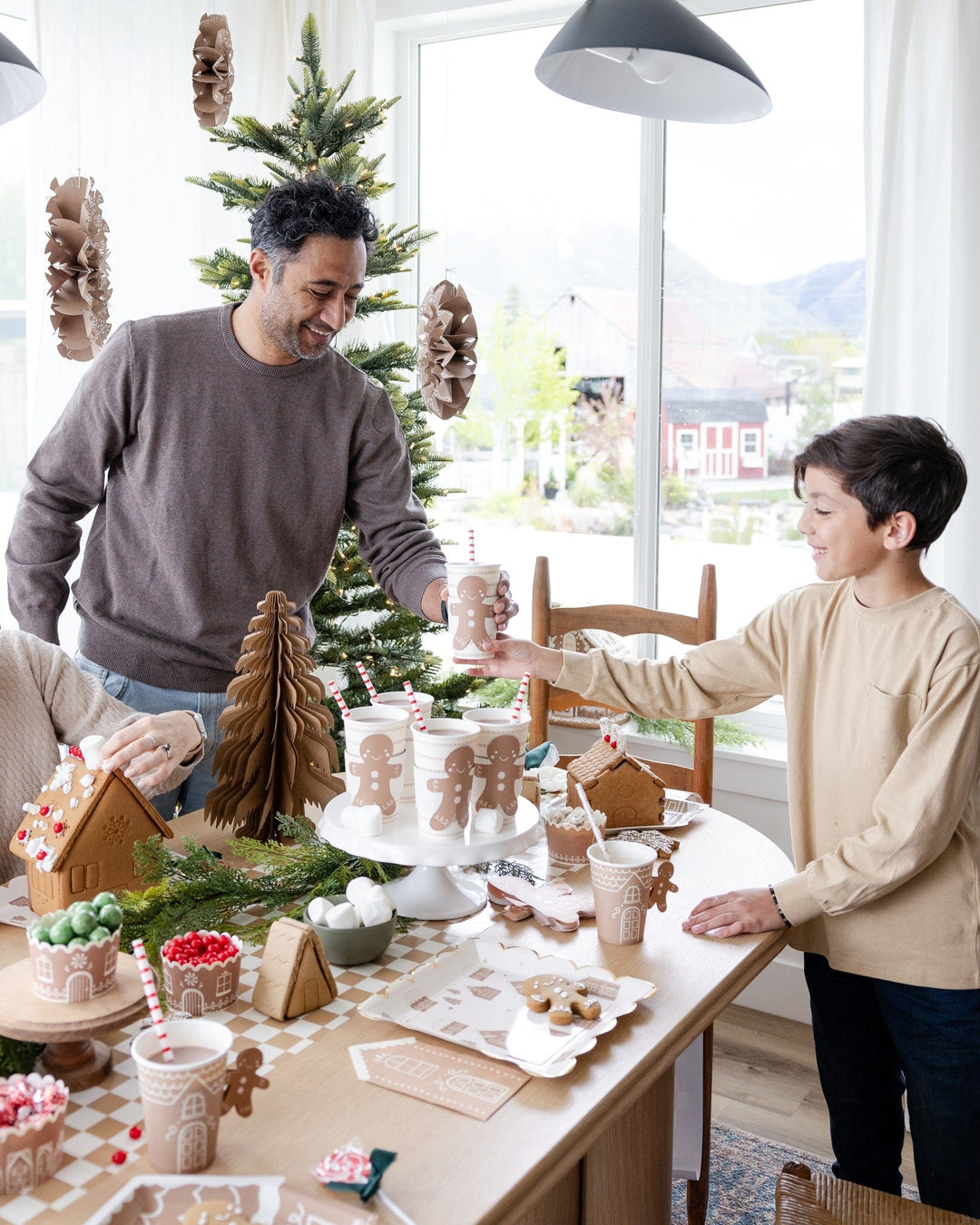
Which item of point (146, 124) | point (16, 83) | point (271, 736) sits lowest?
point (271, 736)

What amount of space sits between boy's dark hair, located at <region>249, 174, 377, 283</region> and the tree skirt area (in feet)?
6.70

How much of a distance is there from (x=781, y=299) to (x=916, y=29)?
0.77 m

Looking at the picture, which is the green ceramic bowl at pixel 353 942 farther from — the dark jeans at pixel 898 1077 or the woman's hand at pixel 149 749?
the dark jeans at pixel 898 1077

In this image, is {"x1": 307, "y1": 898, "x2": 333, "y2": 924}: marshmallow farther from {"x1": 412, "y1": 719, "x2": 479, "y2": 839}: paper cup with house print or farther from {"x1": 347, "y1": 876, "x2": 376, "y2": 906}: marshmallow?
{"x1": 412, "y1": 719, "x2": 479, "y2": 839}: paper cup with house print

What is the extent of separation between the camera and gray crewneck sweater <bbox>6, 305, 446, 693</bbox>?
2.29 meters

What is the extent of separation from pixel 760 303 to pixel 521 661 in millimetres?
1869

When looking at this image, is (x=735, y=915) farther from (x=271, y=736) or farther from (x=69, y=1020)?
(x=69, y=1020)

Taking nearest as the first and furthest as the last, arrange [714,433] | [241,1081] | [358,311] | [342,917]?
[241,1081]
[342,917]
[358,311]
[714,433]

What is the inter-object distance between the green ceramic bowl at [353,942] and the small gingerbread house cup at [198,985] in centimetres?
13

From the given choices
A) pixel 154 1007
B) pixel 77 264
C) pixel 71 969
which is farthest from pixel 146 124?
pixel 154 1007

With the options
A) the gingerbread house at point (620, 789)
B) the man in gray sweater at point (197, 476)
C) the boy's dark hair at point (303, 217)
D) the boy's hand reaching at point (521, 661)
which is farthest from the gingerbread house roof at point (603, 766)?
the boy's dark hair at point (303, 217)

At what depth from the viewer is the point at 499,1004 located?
4.52 ft

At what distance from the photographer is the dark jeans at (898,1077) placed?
1698 millimetres

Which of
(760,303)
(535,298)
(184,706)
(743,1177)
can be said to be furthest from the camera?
(535,298)
